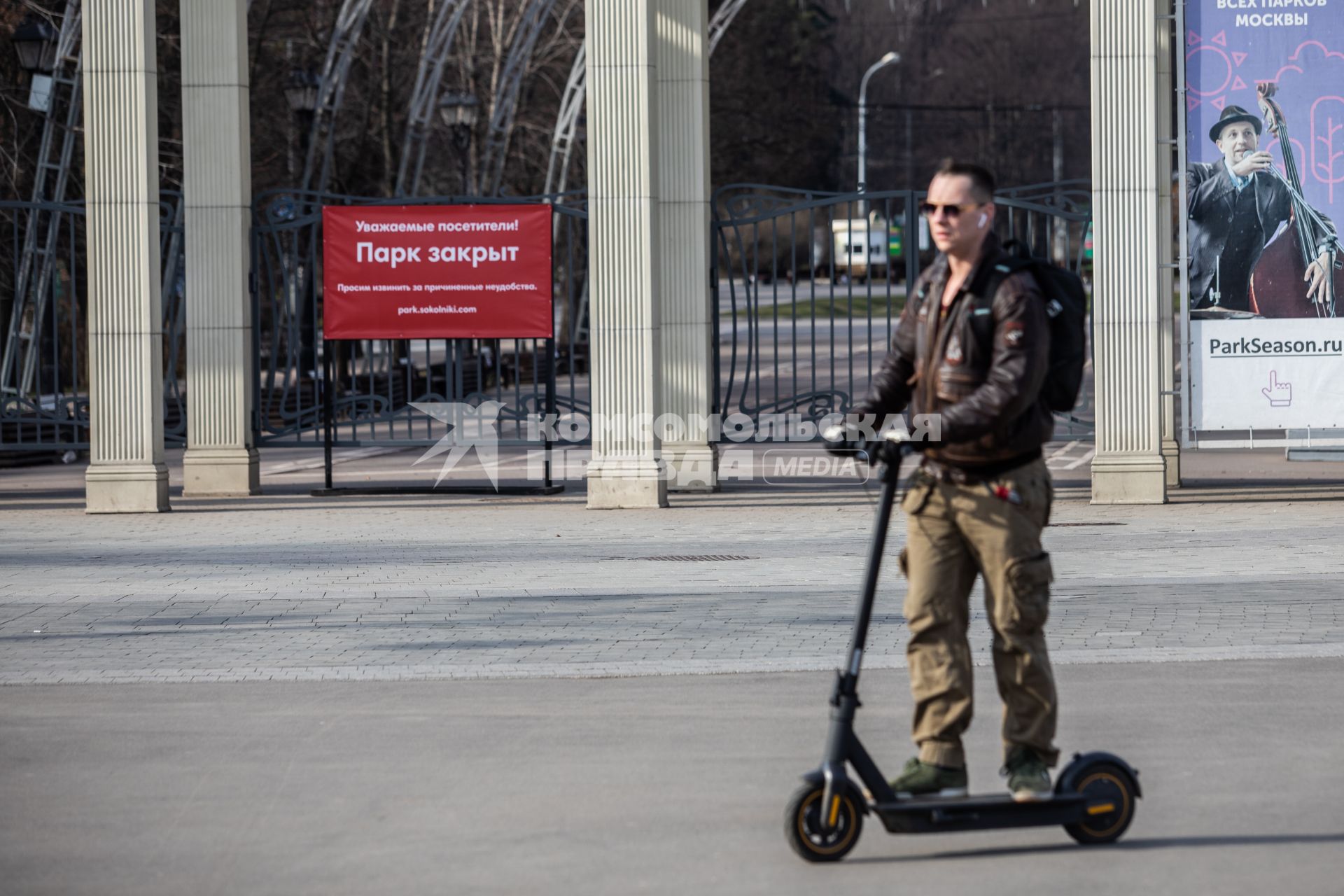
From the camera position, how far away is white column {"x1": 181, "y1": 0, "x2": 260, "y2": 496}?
52.9ft

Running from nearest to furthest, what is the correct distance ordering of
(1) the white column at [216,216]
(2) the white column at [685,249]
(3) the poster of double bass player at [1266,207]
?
1. (3) the poster of double bass player at [1266,207]
2. (1) the white column at [216,216]
3. (2) the white column at [685,249]

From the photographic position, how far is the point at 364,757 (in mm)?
6477

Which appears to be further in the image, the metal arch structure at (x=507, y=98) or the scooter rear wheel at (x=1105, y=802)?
the metal arch structure at (x=507, y=98)

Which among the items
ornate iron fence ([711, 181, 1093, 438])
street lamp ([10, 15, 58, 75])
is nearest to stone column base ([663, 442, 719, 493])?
ornate iron fence ([711, 181, 1093, 438])

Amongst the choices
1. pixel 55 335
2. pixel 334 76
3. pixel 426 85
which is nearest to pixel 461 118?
pixel 334 76

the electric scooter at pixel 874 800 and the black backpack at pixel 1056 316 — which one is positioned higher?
the black backpack at pixel 1056 316

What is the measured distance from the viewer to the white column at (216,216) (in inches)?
635

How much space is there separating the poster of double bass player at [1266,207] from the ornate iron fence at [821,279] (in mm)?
1322

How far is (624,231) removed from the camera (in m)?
15.0

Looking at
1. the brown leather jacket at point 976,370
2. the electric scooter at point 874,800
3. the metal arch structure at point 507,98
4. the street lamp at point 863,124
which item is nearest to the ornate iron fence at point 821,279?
the street lamp at point 863,124

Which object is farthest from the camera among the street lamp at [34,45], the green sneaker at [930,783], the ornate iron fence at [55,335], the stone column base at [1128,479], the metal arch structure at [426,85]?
the metal arch structure at [426,85]

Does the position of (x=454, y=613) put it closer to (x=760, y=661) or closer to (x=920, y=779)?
(x=760, y=661)

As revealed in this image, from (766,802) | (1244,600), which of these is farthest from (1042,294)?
(1244,600)

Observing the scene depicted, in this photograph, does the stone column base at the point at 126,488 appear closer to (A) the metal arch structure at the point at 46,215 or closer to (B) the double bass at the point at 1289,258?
(A) the metal arch structure at the point at 46,215
